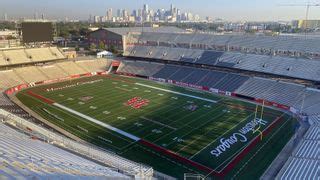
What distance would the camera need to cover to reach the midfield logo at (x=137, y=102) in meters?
37.4

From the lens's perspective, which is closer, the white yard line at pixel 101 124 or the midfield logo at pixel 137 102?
the white yard line at pixel 101 124

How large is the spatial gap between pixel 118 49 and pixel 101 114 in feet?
163

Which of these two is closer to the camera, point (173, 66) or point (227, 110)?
point (227, 110)

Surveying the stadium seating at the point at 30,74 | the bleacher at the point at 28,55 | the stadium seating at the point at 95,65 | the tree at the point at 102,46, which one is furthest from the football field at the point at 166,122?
the tree at the point at 102,46

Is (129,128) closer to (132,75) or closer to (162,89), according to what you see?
(162,89)

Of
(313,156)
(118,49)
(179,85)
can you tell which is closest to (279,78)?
(179,85)

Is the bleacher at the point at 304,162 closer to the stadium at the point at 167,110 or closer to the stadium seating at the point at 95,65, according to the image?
the stadium at the point at 167,110

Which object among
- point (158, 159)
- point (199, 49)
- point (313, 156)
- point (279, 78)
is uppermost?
point (199, 49)

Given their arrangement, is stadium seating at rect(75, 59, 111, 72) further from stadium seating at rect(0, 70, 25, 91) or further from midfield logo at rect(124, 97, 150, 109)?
midfield logo at rect(124, 97, 150, 109)

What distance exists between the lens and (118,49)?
81.5m

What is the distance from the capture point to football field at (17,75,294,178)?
24.6 meters

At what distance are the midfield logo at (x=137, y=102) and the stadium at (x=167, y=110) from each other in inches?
16.1

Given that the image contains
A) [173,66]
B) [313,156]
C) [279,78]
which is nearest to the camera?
[313,156]

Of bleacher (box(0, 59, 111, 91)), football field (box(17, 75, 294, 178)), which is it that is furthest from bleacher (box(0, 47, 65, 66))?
football field (box(17, 75, 294, 178))
